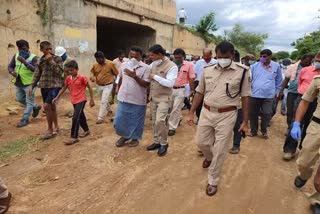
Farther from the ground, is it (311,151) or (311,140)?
(311,140)

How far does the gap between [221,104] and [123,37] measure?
1329 cm

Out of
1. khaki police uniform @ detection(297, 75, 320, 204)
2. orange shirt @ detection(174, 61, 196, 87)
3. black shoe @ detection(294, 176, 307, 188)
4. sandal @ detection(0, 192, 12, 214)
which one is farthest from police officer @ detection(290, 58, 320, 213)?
sandal @ detection(0, 192, 12, 214)

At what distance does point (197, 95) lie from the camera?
4.15m

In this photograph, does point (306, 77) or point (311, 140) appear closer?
point (311, 140)

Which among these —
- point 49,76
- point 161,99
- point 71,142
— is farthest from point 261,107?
point 49,76

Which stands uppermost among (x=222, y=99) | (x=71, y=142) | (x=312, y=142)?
(x=222, y=99)

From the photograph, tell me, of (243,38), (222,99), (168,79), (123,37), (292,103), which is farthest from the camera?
(243,38)

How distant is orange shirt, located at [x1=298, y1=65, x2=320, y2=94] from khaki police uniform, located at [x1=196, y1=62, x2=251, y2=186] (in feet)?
6.33

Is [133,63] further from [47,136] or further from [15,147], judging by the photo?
[15,147]

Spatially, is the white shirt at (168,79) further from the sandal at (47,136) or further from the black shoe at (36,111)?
the black shoe at (36,111)

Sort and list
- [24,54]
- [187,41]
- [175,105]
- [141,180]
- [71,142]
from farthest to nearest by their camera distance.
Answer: [187,41] < [24,54] < [175,105] < [71,142] < [141,180]

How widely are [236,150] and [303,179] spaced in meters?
1.59

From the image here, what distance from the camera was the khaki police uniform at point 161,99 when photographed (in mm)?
5040

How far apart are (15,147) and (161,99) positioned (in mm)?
2651
